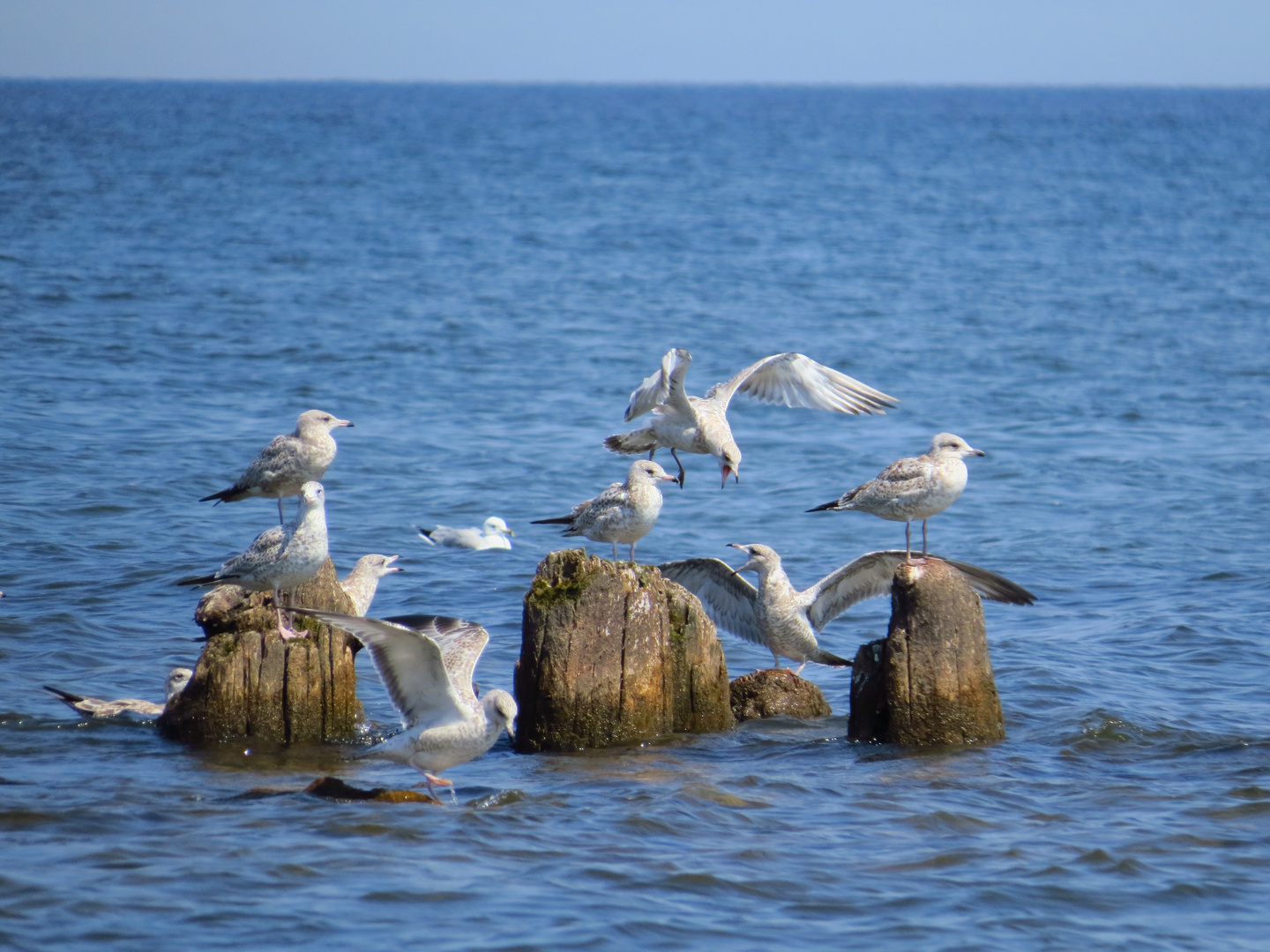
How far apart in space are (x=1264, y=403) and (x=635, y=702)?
1553 cm

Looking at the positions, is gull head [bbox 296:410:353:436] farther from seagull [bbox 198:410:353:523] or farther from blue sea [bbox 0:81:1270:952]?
blue sea [bbox 0:81:1270:952]

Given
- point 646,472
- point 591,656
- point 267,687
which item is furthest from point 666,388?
point 267,687

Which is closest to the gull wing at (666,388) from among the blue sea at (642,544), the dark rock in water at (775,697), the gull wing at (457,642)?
the blue sea at (642,544)

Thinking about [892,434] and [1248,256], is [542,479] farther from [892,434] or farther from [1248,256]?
[1248,256]

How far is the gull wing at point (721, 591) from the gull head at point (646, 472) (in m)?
0.73

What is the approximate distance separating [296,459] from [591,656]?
2.26m

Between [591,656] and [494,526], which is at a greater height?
[494,526]

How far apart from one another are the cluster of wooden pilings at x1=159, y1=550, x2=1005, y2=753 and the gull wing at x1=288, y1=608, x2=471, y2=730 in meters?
0.97

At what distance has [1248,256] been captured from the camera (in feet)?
123

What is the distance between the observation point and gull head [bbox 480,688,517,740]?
6676 mm

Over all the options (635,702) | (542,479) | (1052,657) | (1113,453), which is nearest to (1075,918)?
(635,702)

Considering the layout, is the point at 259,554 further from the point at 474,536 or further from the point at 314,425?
the point at 474,536

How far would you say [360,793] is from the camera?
6.88 m

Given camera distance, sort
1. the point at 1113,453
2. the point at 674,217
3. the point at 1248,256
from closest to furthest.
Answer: the point at 1113,453, the point at 1248,256, the point at 674,217
